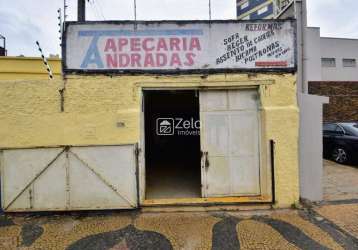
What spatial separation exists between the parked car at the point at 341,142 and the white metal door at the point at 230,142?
5676 mm

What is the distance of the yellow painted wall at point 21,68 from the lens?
9.05m

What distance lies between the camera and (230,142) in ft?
21.5

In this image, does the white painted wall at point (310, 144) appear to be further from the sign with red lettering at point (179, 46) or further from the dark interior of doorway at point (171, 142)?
the dark interior of doorway at point (171, 142)

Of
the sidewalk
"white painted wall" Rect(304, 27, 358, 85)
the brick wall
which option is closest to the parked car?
the sidewalk

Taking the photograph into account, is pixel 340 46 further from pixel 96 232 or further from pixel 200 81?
pixel 96 232

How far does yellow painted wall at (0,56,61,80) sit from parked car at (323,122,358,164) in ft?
33.4

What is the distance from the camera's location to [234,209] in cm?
617

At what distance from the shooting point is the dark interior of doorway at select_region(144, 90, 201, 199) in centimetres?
896

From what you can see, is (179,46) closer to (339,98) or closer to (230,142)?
A: (230,142)

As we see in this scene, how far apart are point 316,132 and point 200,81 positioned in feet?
9.49

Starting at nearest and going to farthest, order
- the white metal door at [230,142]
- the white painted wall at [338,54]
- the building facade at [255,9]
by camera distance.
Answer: the white metal door at [230,142], the building facade at [255,9], the white painted wall at [338,54]

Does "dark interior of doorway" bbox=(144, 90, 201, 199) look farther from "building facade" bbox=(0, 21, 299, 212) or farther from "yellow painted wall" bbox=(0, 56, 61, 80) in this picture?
"yellow painted wall" bbox=(0, 56, 61, 80)

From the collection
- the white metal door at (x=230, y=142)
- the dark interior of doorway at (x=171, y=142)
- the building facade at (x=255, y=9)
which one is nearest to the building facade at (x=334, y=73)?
the building facade at (x=255, y=9)

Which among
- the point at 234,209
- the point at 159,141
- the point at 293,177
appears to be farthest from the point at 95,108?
the point at 159,141
